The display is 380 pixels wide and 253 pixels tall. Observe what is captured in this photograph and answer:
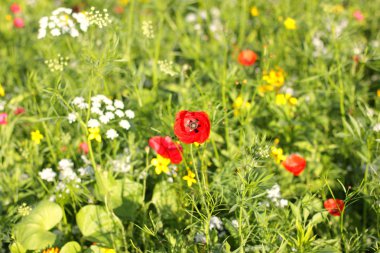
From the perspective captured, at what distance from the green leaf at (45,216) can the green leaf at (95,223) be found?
0.11 m

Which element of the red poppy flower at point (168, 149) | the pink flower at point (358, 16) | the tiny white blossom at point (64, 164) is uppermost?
the pink flower at point (358, 16)

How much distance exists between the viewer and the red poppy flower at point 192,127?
1853mm

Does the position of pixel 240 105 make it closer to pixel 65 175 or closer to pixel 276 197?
pixel 276 197

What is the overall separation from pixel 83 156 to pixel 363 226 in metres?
1.66

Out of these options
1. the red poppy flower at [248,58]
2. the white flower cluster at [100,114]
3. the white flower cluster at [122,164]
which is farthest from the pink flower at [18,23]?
the red poppy flower at [248,58]

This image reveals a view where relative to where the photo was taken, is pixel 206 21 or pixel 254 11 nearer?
pixel 254 11

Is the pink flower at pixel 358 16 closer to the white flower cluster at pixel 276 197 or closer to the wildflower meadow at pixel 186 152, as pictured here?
the wildflower meadow at pixel 186 152

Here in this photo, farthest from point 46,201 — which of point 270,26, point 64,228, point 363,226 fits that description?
point 270,26

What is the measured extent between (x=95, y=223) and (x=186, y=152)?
61 cm

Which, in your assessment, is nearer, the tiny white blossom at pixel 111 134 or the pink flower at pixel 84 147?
the tiny white blossom at pixel 111 134

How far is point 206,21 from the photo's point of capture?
4289mm

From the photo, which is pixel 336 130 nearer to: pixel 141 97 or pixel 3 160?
pixel 141 97

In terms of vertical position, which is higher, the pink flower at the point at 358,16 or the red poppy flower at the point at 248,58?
the pink flower at the point at 358,16

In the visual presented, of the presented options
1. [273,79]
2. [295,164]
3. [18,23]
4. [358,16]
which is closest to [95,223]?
[295,164]
